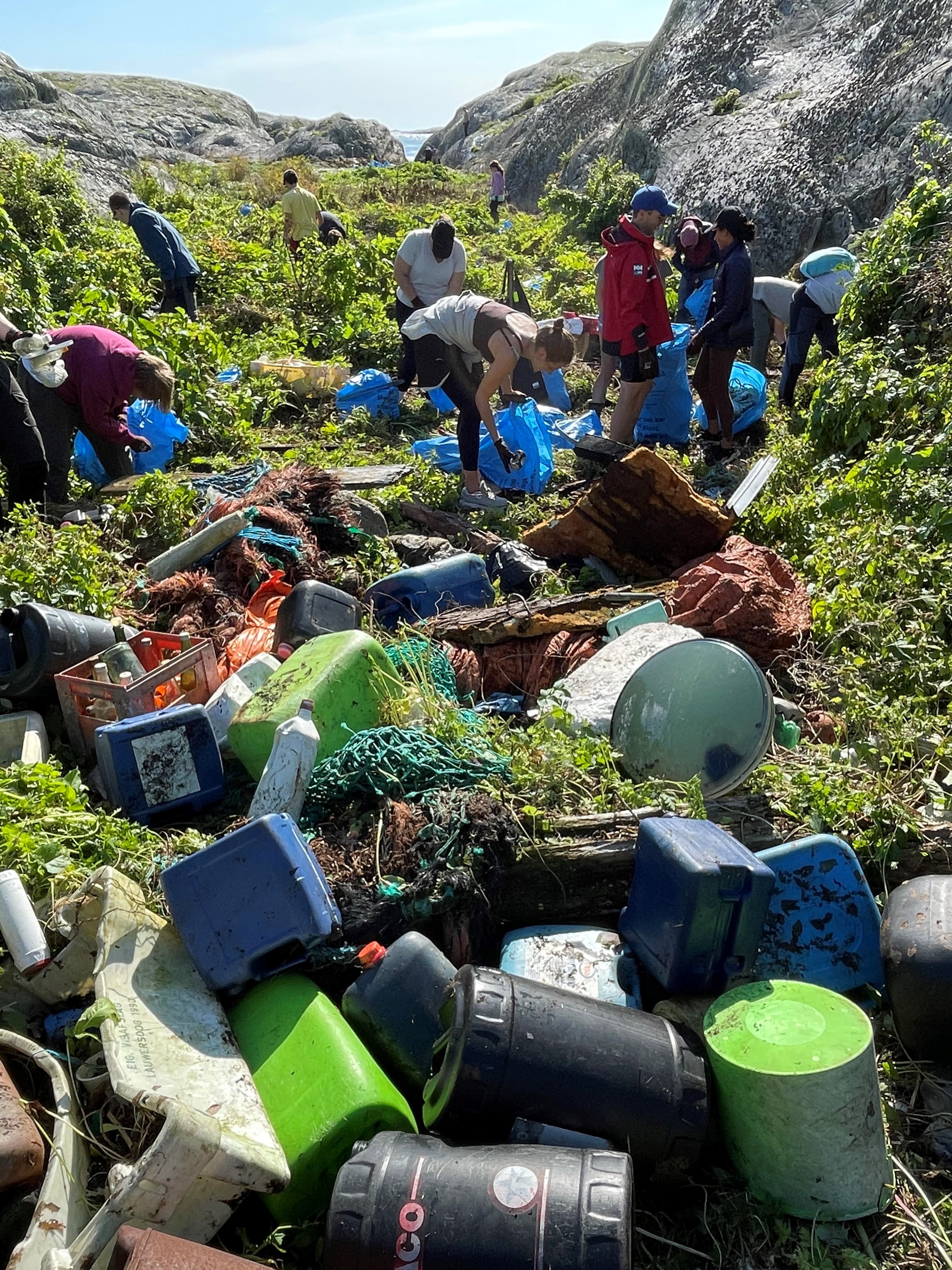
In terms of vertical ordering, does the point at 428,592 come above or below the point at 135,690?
below

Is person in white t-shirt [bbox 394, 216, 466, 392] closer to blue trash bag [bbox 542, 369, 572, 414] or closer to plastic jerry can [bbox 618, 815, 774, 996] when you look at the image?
blue trash bag [bbox 542, 369, 572, 414]

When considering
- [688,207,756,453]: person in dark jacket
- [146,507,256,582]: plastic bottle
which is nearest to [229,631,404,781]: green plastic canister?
[146,507,256,582]: plastic bottle

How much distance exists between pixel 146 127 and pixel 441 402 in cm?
3656

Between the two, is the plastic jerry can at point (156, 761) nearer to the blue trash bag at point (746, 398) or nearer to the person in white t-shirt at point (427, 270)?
the blue trash bag at point (746, 398)

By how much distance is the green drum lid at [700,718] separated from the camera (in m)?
3.20

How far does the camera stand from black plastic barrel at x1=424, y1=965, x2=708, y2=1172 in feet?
7.22

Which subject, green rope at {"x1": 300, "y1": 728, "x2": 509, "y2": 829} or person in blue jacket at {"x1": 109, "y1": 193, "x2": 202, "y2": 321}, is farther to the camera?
person in blue jacket at {"x1": 109, "y1": 193, "x2": 202, "y2": 321}

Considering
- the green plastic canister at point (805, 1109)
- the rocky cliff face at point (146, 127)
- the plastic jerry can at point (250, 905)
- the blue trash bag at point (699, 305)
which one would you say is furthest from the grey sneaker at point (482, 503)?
the rocky cliff face at point (146, 127)

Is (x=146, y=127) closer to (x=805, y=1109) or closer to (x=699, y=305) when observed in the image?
(x=699, y=305)

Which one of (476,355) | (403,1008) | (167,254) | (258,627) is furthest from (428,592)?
(167,254)

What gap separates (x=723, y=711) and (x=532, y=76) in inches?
2031

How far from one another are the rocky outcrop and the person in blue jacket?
17.8 metres

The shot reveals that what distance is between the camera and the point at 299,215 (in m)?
11.6

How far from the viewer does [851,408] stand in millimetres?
5691
